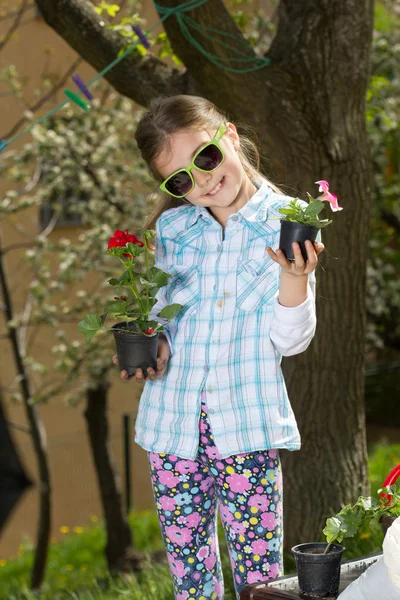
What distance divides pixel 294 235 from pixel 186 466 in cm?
75

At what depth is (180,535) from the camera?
8.56 feet

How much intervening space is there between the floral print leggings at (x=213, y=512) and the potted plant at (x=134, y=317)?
224 mm

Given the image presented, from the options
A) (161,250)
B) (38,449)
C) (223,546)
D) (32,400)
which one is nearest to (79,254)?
(32,400)

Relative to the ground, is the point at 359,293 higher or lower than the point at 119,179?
lower

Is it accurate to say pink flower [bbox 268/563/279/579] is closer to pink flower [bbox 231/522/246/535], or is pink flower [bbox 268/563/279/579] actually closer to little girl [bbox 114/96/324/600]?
little girl [bbox 114/96/324/600]

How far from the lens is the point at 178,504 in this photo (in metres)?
2.59

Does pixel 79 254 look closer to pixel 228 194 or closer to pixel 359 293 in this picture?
pixel 359 293

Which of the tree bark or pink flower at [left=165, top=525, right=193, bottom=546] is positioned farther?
the tree bark

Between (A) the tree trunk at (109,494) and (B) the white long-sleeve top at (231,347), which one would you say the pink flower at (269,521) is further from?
(A) the tree trunk at (109,494)

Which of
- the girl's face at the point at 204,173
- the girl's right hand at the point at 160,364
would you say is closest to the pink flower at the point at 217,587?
the girl's right hand at the point at 160,364

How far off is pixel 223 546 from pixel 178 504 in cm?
238

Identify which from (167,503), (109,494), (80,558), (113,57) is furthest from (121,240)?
(80,558)

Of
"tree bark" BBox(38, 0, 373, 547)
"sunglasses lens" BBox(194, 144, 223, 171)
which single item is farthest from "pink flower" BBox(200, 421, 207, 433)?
"tree bark" BBox(38, 0, 373, 547)

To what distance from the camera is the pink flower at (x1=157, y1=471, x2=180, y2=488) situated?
259cm
